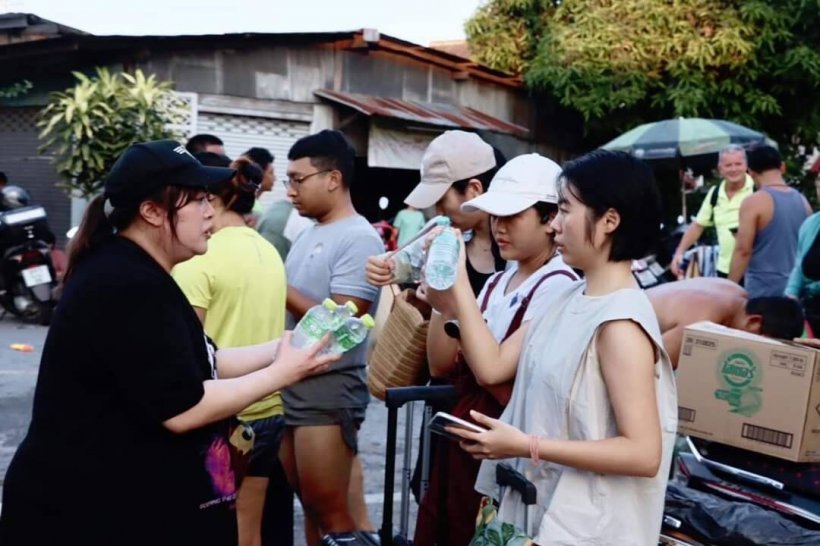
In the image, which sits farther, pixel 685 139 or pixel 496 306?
pixel 685 139

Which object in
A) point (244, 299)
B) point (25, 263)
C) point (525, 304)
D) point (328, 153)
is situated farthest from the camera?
point (25, 263)

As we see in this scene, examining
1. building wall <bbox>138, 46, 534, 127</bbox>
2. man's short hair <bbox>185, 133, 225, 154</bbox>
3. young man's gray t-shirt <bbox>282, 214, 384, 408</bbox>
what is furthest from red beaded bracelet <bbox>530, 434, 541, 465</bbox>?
building wall <bbox>138, 46, 534, 127</bbox>

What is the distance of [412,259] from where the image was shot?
9.75 ft

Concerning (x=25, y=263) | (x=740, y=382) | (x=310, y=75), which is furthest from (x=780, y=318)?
(x=310, y=75)

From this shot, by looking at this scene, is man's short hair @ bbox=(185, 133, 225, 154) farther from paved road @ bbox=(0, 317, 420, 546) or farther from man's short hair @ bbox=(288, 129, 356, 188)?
man's short hair @ bbox=(288, 129, 356, 188)

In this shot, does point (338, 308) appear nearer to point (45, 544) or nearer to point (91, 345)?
point (91, 345)

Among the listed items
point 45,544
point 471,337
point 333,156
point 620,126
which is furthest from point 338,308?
point 620,126

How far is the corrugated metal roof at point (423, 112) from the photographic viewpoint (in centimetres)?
1225

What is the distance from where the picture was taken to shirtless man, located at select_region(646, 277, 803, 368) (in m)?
3.87

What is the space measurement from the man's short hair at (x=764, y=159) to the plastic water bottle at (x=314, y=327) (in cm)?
468

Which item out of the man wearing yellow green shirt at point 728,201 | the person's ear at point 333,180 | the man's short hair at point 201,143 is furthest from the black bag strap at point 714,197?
the person's ear at point 333,180

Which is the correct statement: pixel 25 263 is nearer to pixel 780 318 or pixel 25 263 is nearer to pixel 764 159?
pixel 764 159

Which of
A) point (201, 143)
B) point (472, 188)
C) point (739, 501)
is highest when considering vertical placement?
point (201, 143)

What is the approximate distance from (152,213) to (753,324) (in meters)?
2.56
